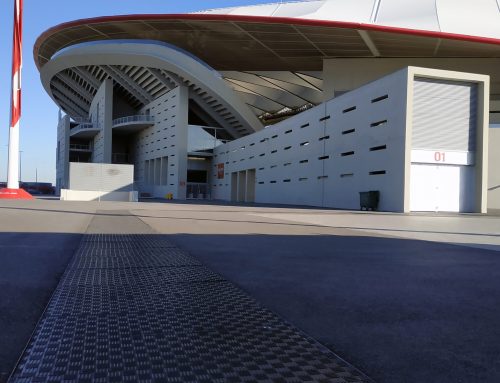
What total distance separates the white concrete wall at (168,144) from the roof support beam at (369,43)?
19.8m

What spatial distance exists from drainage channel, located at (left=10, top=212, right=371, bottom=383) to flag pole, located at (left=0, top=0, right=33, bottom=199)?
2755cm

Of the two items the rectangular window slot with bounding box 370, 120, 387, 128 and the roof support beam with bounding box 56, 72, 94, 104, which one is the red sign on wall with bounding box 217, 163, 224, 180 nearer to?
the rectangular window slot with bounding box 370, 120, 387, 128

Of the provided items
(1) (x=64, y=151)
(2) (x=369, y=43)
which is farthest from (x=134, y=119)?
(2) (x=369, y=43)

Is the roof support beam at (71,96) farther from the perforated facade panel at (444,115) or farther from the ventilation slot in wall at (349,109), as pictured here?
the perforated facade panel at (444,115)

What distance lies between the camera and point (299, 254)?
6.76m

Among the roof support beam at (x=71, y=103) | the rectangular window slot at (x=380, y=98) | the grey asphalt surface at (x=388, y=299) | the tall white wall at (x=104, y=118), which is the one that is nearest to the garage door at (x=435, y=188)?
the rectangular window slot at (x=380, y=98)

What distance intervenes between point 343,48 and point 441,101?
1638 centimetres

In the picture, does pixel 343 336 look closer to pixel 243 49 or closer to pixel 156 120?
pixel 243 49

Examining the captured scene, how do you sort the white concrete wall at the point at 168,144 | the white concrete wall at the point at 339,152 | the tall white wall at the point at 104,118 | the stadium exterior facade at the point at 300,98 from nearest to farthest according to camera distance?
the white concrete wall at the point at 339,152
the stadium exterior facade at the point at 300,98
the white concrete wall at the point at 168,144
the tall white wall at the point at 104,118

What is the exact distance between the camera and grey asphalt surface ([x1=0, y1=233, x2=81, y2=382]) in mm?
2762

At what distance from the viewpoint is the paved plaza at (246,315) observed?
2381 mm

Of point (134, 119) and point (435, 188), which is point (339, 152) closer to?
point (435, 188)

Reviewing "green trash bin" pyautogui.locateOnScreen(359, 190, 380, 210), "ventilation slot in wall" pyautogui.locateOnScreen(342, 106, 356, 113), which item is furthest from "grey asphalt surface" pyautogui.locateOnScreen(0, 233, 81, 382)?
"ventilation slot in wall" pyautogui.locateOnScreen(342, 106, 356, 113)

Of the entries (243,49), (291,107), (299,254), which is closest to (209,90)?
(243,49)
